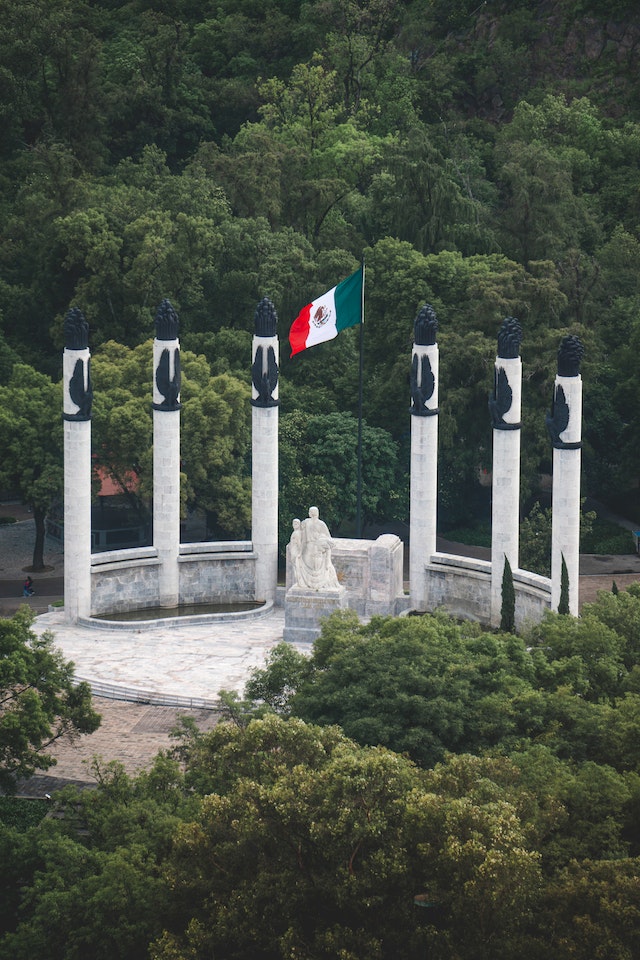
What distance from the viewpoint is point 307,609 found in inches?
2995

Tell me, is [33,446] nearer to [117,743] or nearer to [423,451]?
[423,451]

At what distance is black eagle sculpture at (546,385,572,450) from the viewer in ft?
245

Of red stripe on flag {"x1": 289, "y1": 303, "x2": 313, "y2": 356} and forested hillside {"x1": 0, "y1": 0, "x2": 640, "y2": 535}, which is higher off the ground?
forested hillside {"x1": 0, "y1": 0, "x2": 640, "y2": 535}

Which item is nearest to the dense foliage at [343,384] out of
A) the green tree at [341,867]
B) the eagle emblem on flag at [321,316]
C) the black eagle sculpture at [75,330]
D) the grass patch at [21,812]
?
the green tree at [341,867]

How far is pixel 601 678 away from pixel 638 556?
3529cm

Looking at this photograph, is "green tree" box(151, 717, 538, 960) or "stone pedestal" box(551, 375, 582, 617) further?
"stone pedestal" box(551, 375, 582, 617)

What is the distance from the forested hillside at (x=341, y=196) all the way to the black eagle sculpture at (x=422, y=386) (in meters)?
16.1

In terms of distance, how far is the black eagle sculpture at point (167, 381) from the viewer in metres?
78.2

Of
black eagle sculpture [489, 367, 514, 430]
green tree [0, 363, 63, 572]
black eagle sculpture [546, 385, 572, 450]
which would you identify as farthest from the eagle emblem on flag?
green tree [0, 363, 63, 572]

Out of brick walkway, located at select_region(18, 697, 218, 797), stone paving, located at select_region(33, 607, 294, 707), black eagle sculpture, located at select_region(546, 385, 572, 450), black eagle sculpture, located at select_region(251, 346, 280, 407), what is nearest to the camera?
brick walkway, located at select_region(18, 697, 218, 797)

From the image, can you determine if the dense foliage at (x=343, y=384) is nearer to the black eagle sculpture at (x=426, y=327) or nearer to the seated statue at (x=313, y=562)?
the seated statue at (x=313, y=562)

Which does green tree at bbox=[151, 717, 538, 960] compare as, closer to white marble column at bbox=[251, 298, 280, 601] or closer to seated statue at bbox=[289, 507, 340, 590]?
seated statue at bbox=[289, 507, 340, 590]

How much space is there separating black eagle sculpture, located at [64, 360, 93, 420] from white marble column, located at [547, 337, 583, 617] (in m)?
16.4

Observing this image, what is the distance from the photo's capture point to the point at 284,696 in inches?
2498
